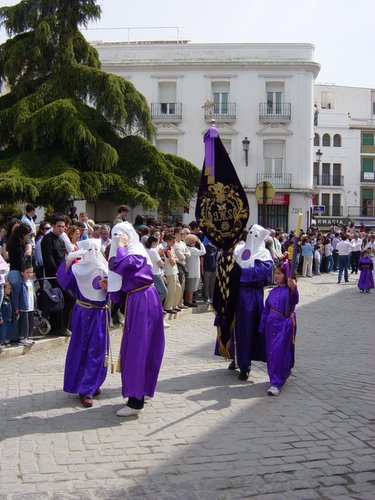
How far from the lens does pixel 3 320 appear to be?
9.14 meters

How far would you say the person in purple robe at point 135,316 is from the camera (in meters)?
6.38

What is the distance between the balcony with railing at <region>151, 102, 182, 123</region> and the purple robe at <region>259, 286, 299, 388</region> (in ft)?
98.9

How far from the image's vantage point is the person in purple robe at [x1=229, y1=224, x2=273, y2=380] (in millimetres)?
7844

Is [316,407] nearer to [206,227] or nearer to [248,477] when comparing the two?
[248,477]

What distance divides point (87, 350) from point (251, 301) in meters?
2.20

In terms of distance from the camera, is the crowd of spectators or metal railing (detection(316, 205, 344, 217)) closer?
the crowd of spectators

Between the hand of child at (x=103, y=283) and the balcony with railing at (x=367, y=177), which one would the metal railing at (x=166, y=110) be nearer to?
the balcony with railing at (x=367, y=177)

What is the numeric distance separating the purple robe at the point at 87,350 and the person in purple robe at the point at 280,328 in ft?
6.24

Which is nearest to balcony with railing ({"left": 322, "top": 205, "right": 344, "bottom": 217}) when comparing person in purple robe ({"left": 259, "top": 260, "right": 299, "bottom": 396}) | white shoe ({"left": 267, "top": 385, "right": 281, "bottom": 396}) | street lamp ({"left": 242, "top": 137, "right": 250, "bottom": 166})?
street lamp ({"left": 242, "top": 137, "right": 250, "bottom": 166})

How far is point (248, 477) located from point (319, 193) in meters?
50.5

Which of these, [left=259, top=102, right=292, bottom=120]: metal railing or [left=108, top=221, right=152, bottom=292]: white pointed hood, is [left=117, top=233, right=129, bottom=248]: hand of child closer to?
[left=108, top=221, right=152, bottom=292]: white pointed hood

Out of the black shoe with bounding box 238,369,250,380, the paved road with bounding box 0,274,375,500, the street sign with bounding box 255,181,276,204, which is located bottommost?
the paved road with bounding box 0,274,375,500

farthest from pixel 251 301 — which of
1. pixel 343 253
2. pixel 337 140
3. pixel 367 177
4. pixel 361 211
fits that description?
pixel 367 177

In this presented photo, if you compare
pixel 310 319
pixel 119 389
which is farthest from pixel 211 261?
pixel 119 389
